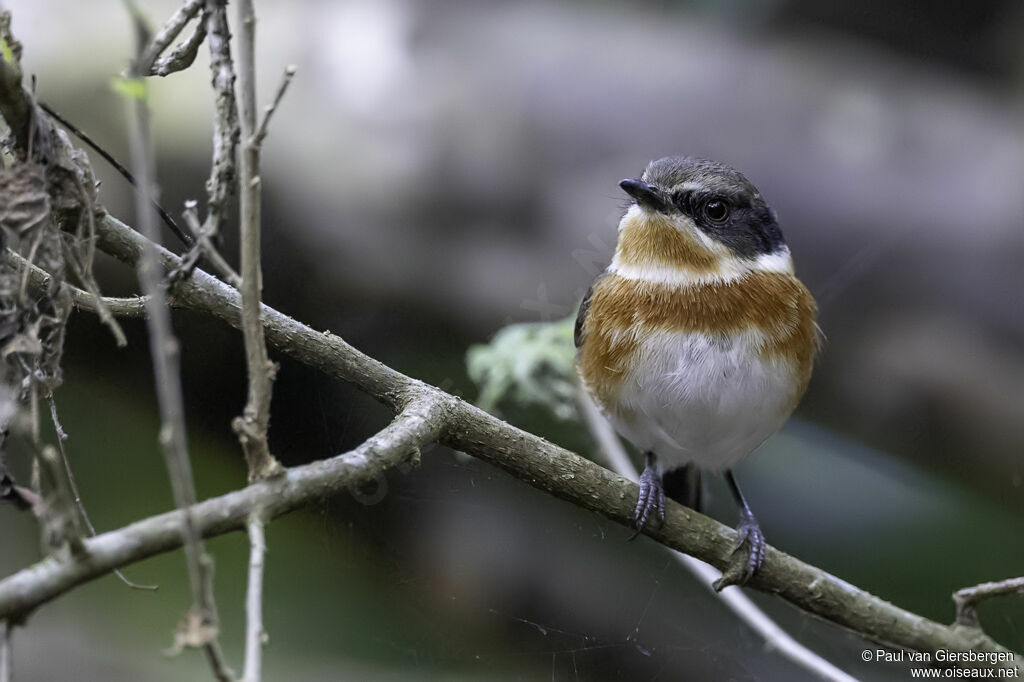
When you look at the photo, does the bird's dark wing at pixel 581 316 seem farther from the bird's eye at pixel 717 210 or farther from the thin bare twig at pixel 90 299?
the thin bare twig at pixel 90 299

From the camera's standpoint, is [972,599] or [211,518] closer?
[211,518]

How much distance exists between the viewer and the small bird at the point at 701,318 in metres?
2.15

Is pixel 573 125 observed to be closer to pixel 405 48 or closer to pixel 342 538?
pixel 405 48

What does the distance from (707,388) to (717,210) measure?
41 centimetres

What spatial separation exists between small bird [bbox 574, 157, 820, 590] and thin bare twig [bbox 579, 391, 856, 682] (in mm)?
289

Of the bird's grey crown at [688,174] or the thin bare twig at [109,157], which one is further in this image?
the bird's grey crown at [688,174]

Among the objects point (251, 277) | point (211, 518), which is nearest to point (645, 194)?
point (251, 277)

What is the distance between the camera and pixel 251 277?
121 cm

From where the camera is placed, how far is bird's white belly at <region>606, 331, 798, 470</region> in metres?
2.17

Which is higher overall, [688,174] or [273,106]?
[273,106]

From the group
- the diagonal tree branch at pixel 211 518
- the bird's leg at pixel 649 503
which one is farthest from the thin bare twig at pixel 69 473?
the bird's leg at pixel 649 503

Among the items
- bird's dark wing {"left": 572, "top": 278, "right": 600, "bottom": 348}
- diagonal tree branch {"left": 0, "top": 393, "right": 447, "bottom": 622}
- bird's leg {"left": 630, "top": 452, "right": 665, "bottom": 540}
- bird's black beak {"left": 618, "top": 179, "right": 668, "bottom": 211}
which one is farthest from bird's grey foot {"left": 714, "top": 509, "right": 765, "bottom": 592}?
diagonal tree branch {"left": 0, "top": 393, "right": 447, "bottom": 622}

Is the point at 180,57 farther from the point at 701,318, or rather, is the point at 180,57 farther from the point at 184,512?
the point at 701,318

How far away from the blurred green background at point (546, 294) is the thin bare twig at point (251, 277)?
1.42 ft
